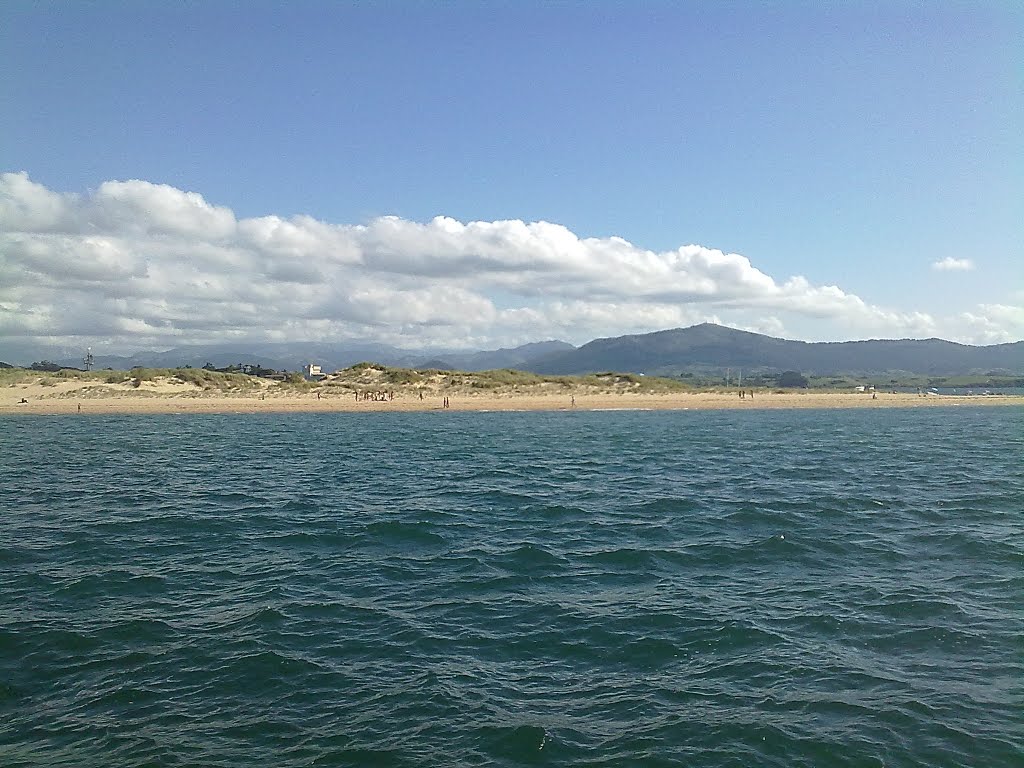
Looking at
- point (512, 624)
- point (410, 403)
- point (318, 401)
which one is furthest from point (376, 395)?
point (512, 624)

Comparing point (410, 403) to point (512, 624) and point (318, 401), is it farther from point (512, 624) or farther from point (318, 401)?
point (512, 624)

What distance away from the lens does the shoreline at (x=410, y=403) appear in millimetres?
82125

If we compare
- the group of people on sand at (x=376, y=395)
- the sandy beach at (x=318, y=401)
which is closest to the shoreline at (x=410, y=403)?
the sandy beach at (x=318, y=401)

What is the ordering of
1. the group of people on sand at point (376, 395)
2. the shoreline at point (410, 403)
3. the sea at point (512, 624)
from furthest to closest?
the group of people on sand at point (376, 395), the shoreline at point (410, 403), the sea at point (512, 624)

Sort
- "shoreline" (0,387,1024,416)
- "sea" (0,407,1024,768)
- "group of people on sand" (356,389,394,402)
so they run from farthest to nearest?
1. "group of people on sand" (356,389,394,402)
2. "shoreline" (0,387,1024,416)
3. "sea" (0,407,1024,768)

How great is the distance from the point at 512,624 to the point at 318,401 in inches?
3190

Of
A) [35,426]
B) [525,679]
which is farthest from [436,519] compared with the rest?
[35,426]

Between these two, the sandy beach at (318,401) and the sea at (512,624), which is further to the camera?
the sandy beach at (318,401)

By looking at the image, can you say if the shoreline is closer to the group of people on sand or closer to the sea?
the group of people on sand

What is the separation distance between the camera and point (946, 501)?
2522 centimetres

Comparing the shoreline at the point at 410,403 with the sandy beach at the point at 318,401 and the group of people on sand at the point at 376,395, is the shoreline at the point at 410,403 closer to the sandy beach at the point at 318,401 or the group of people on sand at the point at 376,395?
the sandy beach at the point at 318,401

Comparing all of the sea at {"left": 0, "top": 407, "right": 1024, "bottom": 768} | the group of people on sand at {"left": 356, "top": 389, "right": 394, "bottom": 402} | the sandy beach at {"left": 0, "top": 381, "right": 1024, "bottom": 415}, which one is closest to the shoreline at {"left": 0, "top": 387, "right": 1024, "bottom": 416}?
the sandy beach at {"left": 0, "top": 381, "right": 1024, "bottom": 415}

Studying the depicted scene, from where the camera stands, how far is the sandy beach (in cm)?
8275

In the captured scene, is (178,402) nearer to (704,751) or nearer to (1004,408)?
(704,751)
